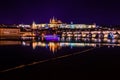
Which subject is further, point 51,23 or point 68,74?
point 51,23

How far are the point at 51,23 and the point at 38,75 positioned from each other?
192 meters

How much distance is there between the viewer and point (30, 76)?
790cm

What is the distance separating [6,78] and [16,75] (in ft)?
2.17

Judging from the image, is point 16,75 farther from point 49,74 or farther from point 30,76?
point 49,74

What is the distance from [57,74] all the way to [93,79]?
4.21 ft

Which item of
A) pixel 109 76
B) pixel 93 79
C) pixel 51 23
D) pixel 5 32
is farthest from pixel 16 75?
pixel 51 23

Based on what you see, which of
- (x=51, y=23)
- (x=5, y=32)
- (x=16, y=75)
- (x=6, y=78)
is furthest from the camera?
(x=51, y=23)

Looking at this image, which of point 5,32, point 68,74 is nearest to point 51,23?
point 5,32

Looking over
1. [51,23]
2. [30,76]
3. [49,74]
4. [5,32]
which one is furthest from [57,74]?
[51,23]

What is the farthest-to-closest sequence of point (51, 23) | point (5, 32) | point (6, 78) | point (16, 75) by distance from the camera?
point (51, 23), point (5, 32), point (16, 75), point (6, 78)

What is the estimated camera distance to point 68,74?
28.1 ft

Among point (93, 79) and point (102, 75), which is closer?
point (93, 79)

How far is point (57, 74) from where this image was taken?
27.9ft

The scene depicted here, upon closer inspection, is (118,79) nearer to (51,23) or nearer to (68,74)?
(68,74)
